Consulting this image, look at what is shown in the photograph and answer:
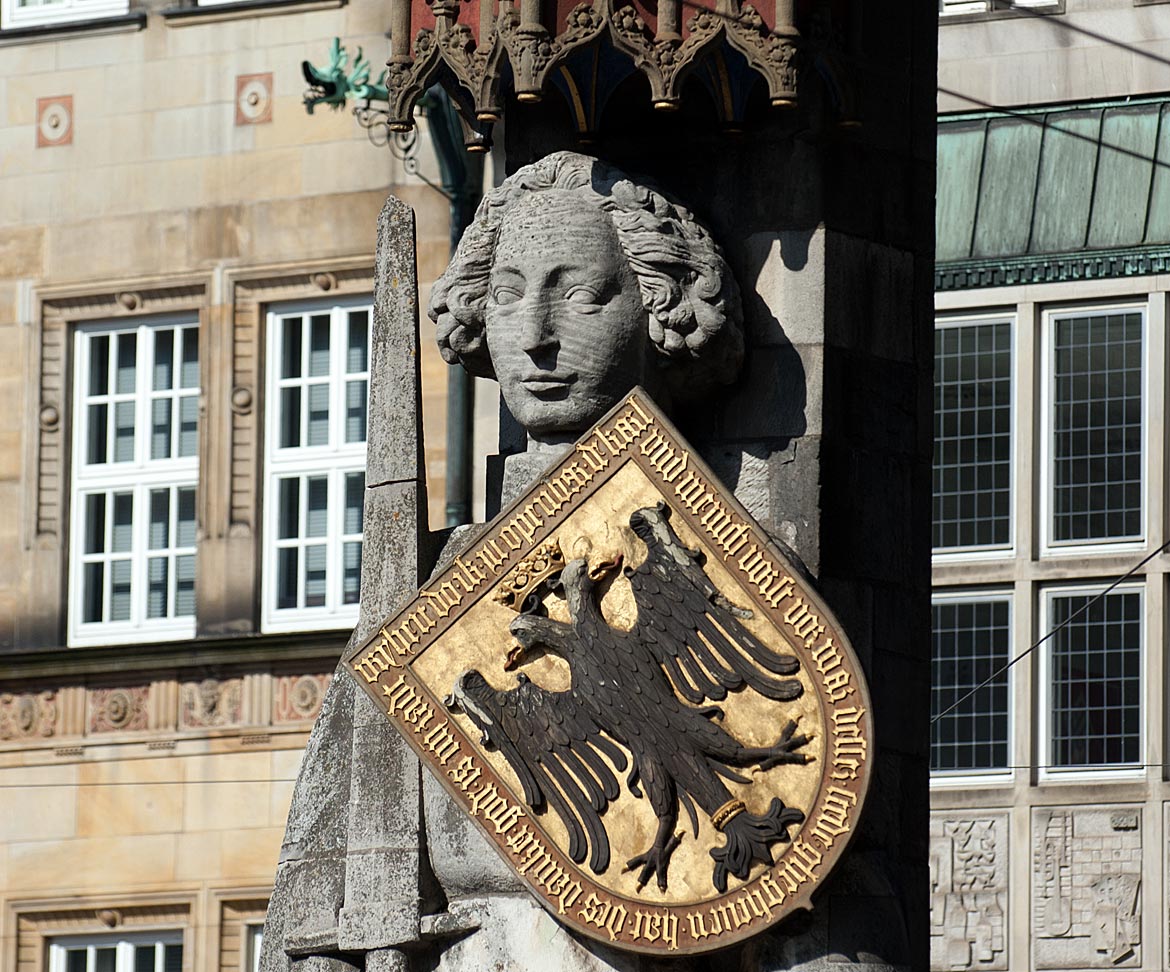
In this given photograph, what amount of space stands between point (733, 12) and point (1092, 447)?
1259 centimetres

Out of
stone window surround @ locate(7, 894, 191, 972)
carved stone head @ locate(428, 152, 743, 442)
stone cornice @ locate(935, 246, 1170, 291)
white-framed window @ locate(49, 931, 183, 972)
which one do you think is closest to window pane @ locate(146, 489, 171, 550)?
stone window surround @ locate(7, 894, 191, 972)

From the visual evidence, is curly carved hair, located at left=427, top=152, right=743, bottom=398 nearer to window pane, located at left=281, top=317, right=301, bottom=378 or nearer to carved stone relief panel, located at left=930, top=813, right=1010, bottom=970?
carved stone relief panel, located at left=930, top=813, right=1010, bottom=970

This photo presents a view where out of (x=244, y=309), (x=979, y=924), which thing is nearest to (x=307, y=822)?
(x=979, y=924)

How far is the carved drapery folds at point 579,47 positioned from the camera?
10.4 meters

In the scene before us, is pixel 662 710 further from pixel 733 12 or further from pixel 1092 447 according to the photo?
pixel 1092 447

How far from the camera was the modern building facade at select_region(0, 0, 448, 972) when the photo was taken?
26125 mm

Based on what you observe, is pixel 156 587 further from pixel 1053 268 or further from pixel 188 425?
pixel 1053 268

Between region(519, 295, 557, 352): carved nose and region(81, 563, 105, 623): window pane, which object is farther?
region(81, 563, 105, 623): window pane

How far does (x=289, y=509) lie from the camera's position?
1046 inches

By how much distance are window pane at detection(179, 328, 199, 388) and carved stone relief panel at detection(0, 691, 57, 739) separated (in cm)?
184

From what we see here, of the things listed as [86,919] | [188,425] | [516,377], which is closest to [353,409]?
[188,425]

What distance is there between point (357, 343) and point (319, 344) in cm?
42

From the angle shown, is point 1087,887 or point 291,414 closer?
point 1087,887

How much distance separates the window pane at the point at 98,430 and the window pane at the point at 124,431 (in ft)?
0.16
